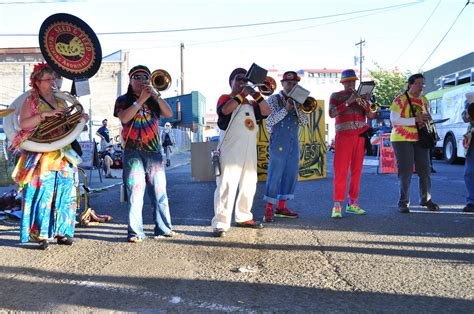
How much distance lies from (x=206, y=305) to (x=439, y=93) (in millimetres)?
20827

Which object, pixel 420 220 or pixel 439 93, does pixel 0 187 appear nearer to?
pixel 420 220

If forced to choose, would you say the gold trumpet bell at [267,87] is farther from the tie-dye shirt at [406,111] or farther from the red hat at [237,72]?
the tie-dye shirt at [406,111]

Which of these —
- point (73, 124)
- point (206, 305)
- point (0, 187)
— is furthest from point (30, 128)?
point (0, 187)

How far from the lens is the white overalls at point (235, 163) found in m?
5.54

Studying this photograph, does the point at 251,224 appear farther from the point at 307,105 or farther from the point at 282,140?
the point at 307,105

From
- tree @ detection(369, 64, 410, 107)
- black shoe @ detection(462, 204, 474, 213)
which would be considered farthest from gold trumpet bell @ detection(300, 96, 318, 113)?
tree @ detection(369, 64, 410, 107)

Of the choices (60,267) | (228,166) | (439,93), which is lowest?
(60,267)

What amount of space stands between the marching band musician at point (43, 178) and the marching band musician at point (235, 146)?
1613mm

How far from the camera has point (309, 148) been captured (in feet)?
39.8

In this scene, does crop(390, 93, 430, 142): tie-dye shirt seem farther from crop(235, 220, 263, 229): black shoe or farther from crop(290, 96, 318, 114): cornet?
crop(235, 220, 263, 229): black shoe

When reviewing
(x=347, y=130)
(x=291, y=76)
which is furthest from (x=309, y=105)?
(x=347, y=130)

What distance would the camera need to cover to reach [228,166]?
219 inches

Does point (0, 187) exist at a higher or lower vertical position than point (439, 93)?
lower

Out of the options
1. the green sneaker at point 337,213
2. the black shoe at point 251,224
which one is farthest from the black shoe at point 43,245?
the green sneaker at point 337,213
